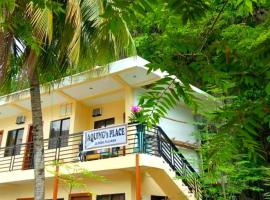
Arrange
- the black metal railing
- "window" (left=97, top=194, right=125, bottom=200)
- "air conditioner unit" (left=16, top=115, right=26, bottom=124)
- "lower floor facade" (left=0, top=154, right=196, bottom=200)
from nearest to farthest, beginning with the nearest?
"lower floor facade" (left=0, top=154, right=196, bottom=200) < the black metal railing < "window" (left=97, top=194, right=125, bottom=200) < "air conditioner unit" (left=16, top=115, right=26, bottom=124)

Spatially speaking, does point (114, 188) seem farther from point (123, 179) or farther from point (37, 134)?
point (37, 134)

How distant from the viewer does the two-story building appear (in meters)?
10.2

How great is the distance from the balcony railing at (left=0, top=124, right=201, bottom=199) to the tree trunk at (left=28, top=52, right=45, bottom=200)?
2.20 m

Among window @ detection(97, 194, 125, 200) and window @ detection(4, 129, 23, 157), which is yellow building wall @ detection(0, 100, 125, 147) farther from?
window @ detection(97, 194, 125, 200)

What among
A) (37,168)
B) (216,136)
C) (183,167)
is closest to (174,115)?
(183,167)

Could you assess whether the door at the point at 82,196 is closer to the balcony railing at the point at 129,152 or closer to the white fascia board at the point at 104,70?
the balcony railing at the point at 129,152

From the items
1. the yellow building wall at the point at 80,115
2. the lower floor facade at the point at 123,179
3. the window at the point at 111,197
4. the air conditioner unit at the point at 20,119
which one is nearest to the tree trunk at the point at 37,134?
the lower floor facade at the point at 123,179

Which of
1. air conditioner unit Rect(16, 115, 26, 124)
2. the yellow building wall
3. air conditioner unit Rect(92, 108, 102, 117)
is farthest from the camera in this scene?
air conditioner unit Rect(16, 115, 26, 124)

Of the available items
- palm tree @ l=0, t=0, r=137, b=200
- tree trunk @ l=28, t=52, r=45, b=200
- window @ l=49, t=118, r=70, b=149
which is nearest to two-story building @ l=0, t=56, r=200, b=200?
window @ l=49, t=118, r=70, b=149

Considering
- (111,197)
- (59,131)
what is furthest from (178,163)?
(59,131)

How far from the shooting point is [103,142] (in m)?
10.2

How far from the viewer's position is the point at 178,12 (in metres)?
1.19

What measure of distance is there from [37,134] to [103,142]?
93.9 inches

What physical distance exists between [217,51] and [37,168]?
24.3 feet
